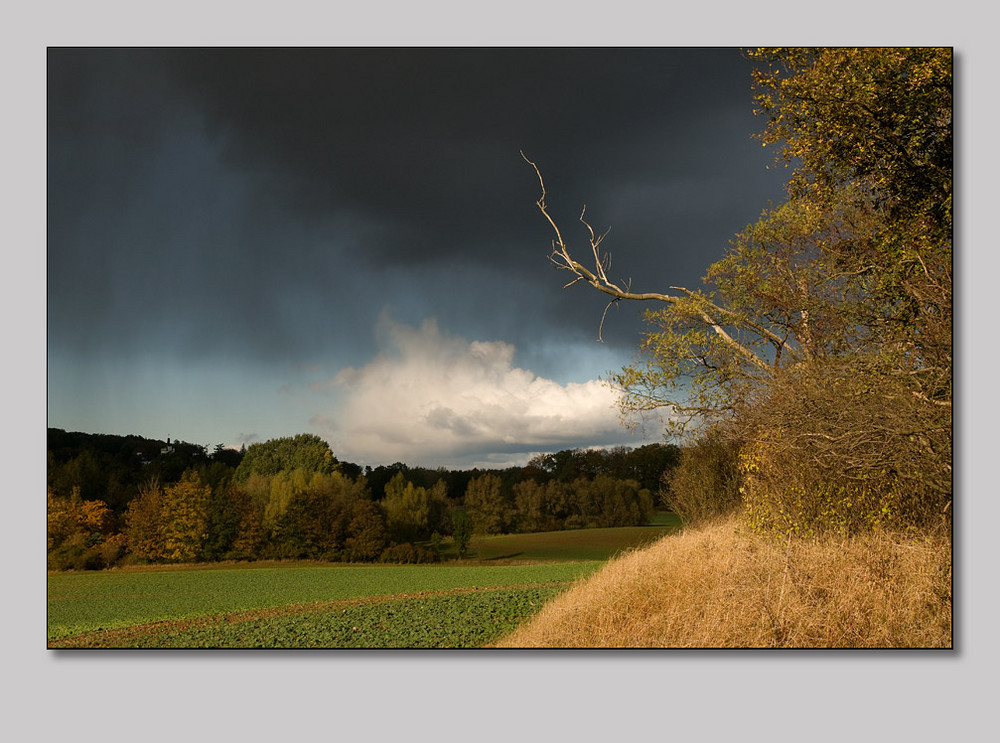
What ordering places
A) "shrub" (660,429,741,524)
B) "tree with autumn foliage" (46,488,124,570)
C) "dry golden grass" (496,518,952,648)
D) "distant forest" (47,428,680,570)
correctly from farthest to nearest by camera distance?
"shrub" (660,429,741,524) → "distant forest" (47,428,680,570) → "tree with autumn foliage" (46,488,124,570) → "dry golden grass" (496,518,952,648)

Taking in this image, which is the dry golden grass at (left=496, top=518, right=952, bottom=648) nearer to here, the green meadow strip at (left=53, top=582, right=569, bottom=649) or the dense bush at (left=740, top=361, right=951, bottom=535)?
the dense bush at (left=740, top=361, right=951, bottom=535)

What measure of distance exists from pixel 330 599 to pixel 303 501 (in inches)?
48.5

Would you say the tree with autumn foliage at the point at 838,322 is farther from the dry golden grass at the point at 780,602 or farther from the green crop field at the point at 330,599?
the green crop field at the point at 330,599

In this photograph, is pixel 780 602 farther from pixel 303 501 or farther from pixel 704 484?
pixel 303 501

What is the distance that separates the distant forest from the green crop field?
0.75 feet

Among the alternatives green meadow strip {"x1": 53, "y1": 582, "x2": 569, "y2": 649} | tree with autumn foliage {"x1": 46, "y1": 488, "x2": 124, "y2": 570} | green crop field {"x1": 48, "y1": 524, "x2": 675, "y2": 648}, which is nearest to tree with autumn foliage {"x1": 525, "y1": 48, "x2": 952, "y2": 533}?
green crop field {"x1": 48, "y1": 524, "x2": 675, "y2": 648}

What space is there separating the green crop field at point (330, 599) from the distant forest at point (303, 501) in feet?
0.75

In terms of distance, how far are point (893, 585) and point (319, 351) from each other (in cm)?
651

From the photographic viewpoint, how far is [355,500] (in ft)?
27.3

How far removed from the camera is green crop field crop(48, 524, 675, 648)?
6.11m

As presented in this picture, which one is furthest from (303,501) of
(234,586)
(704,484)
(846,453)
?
(846,453)
